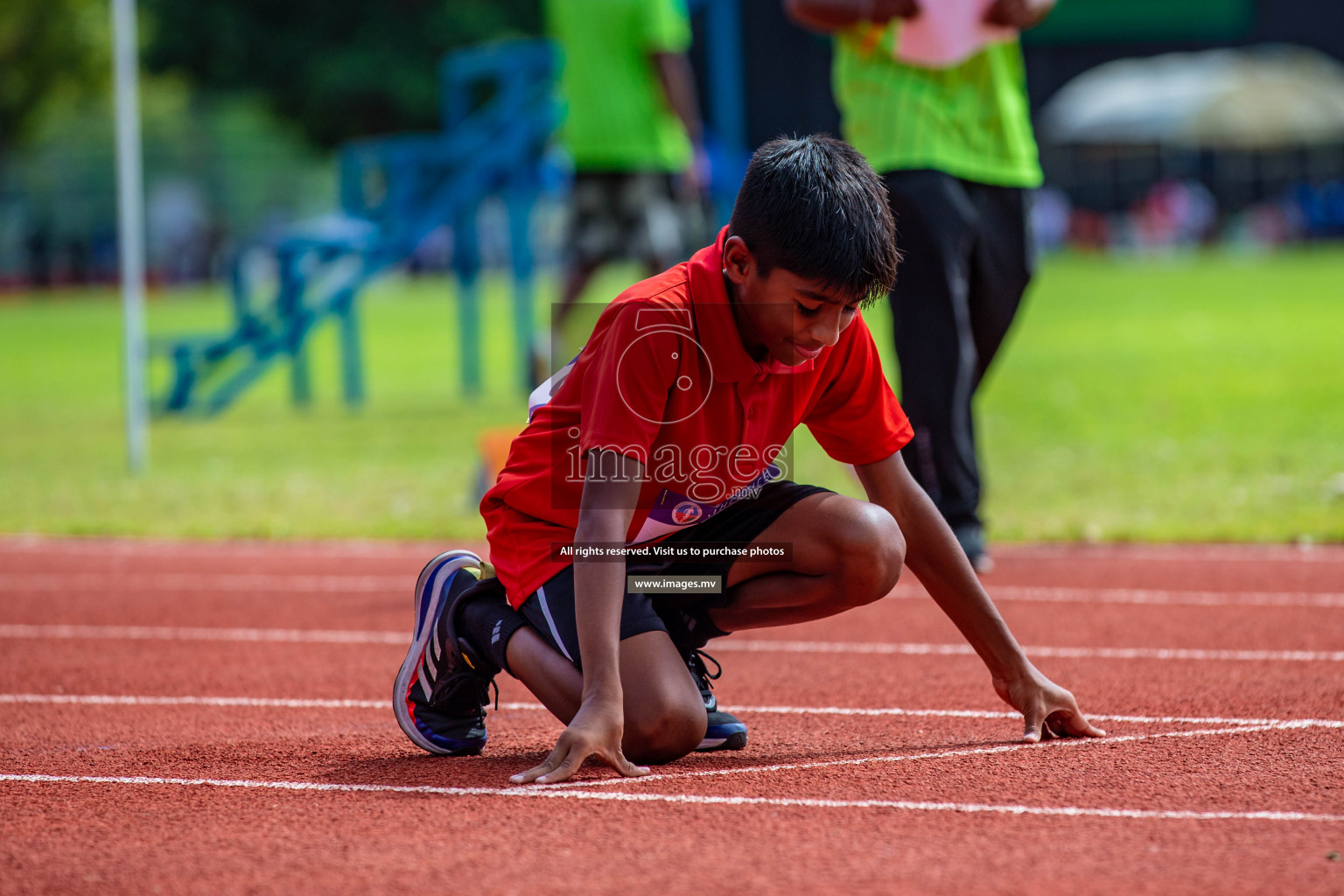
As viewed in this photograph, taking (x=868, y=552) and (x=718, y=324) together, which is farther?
(x=868, y=552)

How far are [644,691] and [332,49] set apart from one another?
3698 centimetres

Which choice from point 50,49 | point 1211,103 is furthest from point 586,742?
point 50,49

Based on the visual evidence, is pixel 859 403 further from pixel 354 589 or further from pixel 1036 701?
pixel 354 589

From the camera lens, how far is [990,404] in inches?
442

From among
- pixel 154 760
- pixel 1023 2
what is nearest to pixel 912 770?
pixel 154 760

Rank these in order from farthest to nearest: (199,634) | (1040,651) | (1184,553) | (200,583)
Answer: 1. (1184,553)
2. (200,583)
3. (199,634)
4. (1040,651)

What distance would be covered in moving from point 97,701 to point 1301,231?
3574cm

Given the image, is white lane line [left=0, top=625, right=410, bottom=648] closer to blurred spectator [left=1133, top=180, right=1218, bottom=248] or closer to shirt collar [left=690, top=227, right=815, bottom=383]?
shirt collar [left=690, top=227, right=815, bottom=383]

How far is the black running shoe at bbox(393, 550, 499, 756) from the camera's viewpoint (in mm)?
3473

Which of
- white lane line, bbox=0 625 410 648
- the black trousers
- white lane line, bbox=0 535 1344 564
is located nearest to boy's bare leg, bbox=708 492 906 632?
white lane line, bbox=0 625 410 648

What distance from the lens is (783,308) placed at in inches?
123

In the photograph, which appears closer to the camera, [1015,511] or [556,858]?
[556,858]

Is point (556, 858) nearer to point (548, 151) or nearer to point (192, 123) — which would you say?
point (548, 151)

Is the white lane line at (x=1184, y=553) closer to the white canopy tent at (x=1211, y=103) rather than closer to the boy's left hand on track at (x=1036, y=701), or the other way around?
the boy's left hand on track at (x=1036, y=701)
